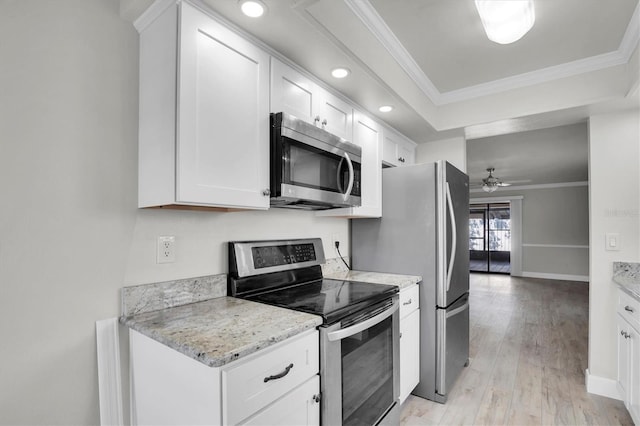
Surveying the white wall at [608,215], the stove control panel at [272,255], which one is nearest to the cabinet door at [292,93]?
the stove control panel at [272,255]

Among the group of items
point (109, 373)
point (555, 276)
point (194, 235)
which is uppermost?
point (194, 235)

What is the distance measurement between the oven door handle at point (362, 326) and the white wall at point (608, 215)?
70.8 inches

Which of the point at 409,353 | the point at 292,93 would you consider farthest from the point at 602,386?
the point at 292,93

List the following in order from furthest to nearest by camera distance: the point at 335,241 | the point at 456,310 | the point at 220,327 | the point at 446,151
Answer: the point at 446,151
the point at 335,241
the point at 456,310
the point at 220,327

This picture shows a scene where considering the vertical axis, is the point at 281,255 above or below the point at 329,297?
above

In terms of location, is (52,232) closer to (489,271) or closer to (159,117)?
(159,117)

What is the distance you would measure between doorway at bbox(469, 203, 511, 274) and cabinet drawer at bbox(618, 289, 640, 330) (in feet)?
23.7

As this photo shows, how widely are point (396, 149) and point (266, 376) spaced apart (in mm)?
2363

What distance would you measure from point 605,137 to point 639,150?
0.23 meters

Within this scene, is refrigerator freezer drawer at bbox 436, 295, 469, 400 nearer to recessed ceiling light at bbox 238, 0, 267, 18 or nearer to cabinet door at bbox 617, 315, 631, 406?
cabinet door at bbox 617, 315, 631, 406

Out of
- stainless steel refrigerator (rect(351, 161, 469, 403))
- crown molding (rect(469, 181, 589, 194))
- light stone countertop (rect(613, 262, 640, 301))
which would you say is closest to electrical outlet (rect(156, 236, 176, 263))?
stainless steel refrigerator (rect(351, 161, 469, 403))

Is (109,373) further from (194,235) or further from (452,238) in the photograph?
(452,238)

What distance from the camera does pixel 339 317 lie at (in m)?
1.41

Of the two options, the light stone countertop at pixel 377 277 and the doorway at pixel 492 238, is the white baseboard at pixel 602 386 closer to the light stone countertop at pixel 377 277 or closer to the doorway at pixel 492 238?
the light stone countertop at pixel 377 277
